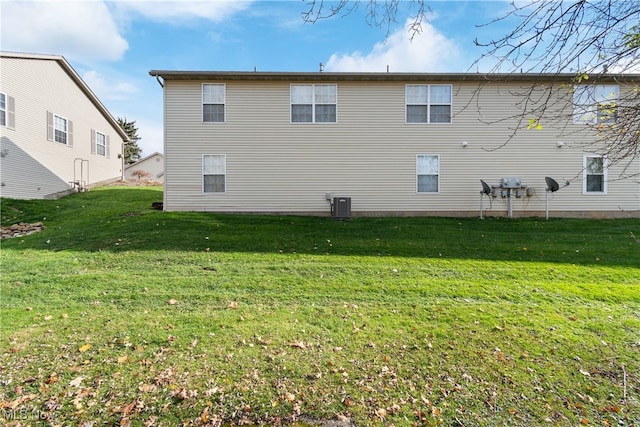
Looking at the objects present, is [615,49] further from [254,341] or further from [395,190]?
[395,190]

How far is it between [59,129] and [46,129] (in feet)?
3.11

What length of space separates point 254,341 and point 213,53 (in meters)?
9.40

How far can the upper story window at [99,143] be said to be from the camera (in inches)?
770

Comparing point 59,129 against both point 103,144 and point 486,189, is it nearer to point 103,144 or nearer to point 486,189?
point 103,144

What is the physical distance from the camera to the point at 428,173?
12.1 meters

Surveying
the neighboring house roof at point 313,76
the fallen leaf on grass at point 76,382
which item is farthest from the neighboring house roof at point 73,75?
the fallen leaf on grass at point 76,382

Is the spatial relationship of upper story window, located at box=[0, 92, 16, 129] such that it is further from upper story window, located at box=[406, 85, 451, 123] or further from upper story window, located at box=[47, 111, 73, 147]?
upper story window, located at box=[406, 85, 451, 123]

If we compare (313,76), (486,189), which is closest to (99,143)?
(313,76)

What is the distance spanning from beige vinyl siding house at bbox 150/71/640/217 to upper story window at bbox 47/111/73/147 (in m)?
8.78

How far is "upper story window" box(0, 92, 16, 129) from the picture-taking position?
13.4m

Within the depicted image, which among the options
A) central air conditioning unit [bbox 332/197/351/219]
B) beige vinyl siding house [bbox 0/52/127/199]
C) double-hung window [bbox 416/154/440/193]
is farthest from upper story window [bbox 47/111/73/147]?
double-hung window [bbox 416/154/440/193]

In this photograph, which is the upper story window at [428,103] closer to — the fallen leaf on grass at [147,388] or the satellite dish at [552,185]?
the satellite dish at [552,185]

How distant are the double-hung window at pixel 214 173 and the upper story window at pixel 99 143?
12.0 meters

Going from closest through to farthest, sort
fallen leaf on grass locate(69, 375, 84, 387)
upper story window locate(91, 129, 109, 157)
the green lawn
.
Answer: the green lawn
fallen leaf on grass locate(69, 375, 84, 387)
upper story window locate(91, 129, 109, 157)
